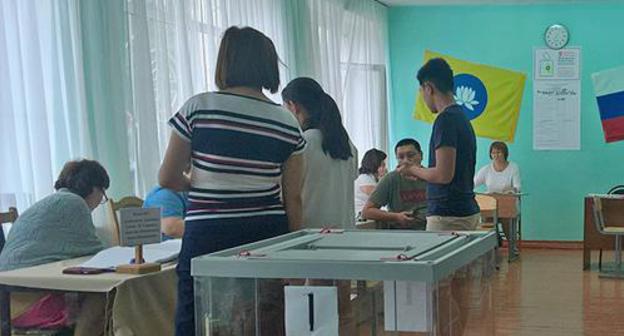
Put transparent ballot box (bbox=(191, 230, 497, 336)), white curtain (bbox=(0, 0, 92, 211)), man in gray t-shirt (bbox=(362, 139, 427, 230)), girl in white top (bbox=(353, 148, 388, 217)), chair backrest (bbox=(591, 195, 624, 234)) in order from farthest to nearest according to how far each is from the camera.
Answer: chair backrest (bbox=(591, 195, 624, 234))
girl in white top (bbox=(353, 148, 388, 217))
man in gray t-shirt (bbox=(362, 139, 427, 230))
white curtain (bbox=(0, 0, 92, 211))
transparent ballot box (bbox=(191, 230, 497, 336))

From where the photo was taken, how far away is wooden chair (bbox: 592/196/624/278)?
661cm

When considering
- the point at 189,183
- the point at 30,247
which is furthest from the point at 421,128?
the point at 189,183

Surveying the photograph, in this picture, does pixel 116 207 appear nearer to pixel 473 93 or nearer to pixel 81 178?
pixel 81 178

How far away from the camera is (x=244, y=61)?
2018 mm

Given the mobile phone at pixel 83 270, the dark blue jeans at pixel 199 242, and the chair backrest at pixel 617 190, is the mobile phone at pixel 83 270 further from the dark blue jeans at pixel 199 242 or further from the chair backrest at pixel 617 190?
the chair backrest at pixel 617 190

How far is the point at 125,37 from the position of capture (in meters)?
4.12

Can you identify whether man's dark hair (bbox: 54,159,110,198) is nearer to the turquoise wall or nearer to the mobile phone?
the mobile phone

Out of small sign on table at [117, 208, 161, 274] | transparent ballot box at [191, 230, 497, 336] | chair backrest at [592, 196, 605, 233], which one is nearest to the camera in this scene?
transparent ballot box at [191, 230, 497, 336]

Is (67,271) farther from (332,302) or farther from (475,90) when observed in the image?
(475,90)

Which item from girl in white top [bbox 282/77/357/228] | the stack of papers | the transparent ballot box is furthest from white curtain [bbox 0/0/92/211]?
the transparent ballot box

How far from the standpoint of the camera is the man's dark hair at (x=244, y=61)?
2.01m

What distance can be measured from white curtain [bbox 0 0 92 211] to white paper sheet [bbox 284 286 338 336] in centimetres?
235

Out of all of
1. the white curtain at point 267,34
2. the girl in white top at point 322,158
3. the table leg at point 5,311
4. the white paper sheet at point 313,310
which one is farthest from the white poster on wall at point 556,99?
the white paper sheet at point 313,310

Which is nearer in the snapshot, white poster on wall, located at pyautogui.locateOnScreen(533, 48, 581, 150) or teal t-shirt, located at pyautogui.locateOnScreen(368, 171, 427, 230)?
teal t-shirt, located at pyautogui.locateOnScreen(368, 171, 427, 230)
